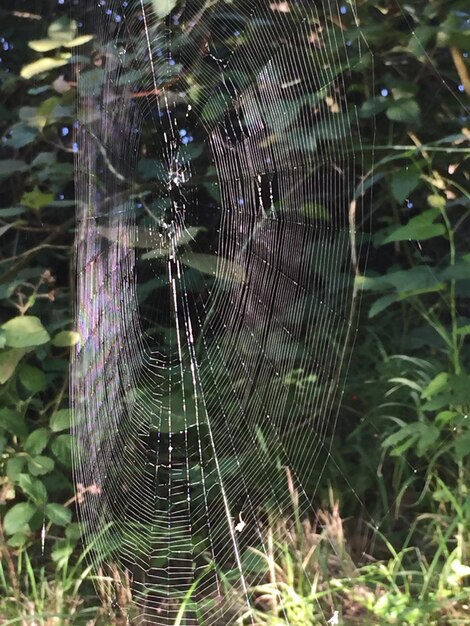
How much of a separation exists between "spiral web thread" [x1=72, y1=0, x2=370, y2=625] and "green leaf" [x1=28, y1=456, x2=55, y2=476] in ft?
0.25

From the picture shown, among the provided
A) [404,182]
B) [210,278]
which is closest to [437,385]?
[404,182]

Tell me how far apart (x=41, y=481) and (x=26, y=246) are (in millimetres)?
730

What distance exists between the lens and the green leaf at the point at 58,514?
69.9 inches

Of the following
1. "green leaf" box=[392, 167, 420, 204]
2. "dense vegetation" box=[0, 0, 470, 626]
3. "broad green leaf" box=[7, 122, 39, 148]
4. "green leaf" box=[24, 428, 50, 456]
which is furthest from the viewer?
"broad green leaf" box=[7, 122, 39, 148]

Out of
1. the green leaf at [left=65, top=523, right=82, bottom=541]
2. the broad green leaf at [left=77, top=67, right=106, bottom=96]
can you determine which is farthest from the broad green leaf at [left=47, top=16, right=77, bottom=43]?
the green leaf at [left=65, top=523, right=82, bottom=541]

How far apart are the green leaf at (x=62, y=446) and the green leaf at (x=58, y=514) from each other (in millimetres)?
111

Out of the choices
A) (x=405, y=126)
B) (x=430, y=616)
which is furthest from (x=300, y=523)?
(x=405, y=126)

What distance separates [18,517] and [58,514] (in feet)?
0.31

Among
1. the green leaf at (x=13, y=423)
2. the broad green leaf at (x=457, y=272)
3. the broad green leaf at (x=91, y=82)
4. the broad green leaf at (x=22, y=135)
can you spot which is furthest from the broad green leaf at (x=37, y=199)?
the broad green leaf at (x=457, y=272)

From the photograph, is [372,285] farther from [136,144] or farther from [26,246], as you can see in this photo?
[26,246]

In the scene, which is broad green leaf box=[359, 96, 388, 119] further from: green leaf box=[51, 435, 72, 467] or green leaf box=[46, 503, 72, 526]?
green leaf box=[46, 503, 72, 526]

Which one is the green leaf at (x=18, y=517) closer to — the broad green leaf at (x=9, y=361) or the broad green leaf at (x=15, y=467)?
the broad green leaf at (x=15, y=467)

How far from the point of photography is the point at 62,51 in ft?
6.72

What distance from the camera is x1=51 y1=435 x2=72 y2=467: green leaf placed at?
1829 millimetres
